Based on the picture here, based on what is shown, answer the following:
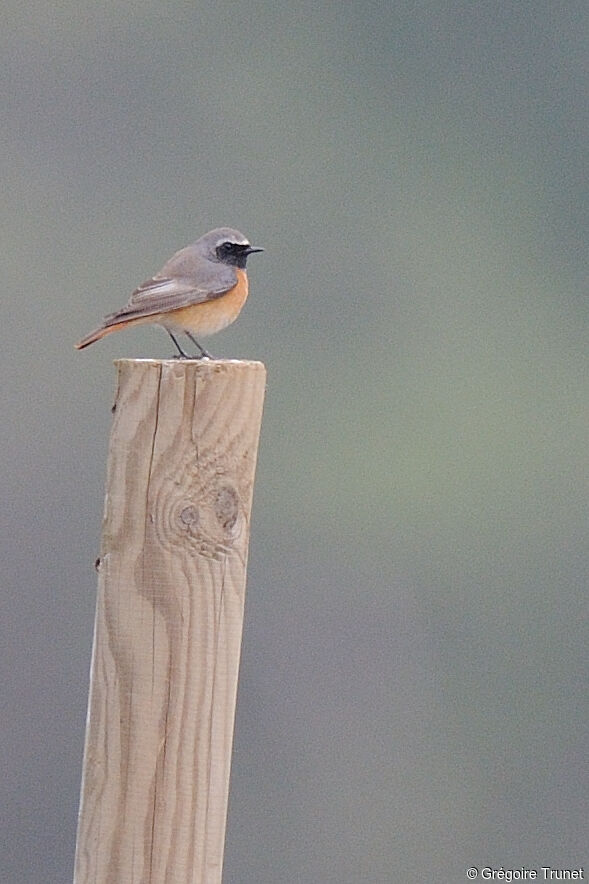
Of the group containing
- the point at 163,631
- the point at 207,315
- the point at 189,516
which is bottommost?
the point at 163,631

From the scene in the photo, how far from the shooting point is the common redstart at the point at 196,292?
7.41 meters

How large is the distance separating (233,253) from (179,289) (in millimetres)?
588

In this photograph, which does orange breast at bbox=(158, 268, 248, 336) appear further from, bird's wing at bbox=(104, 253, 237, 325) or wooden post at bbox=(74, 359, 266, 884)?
wooden post at bbox=(74, 359, 266, 884)

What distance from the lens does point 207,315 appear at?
25.4 feet

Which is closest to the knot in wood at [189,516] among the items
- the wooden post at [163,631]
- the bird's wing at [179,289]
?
the wooden post at [163,631]

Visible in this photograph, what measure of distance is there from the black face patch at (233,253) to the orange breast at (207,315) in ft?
0.61

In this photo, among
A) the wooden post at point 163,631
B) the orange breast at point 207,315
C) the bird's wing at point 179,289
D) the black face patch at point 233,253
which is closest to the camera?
the wooden post at point 163,631

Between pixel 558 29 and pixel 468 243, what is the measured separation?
16.0 feet

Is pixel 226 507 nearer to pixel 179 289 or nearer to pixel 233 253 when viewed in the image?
pixel 179 289

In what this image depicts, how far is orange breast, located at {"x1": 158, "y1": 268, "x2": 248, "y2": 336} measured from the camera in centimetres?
764

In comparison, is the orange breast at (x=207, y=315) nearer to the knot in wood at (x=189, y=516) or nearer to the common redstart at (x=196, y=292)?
the common redstart at (x=196, y=292)

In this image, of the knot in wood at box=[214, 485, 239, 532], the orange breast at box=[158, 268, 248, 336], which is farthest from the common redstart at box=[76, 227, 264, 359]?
the knot in wood at box=[214, 485, 239, 532]

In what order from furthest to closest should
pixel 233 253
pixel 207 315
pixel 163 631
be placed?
1. pixel 233 253
2. pixel 207 315
3. pixel 163 631

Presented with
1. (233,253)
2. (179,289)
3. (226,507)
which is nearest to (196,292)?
(179,289)
